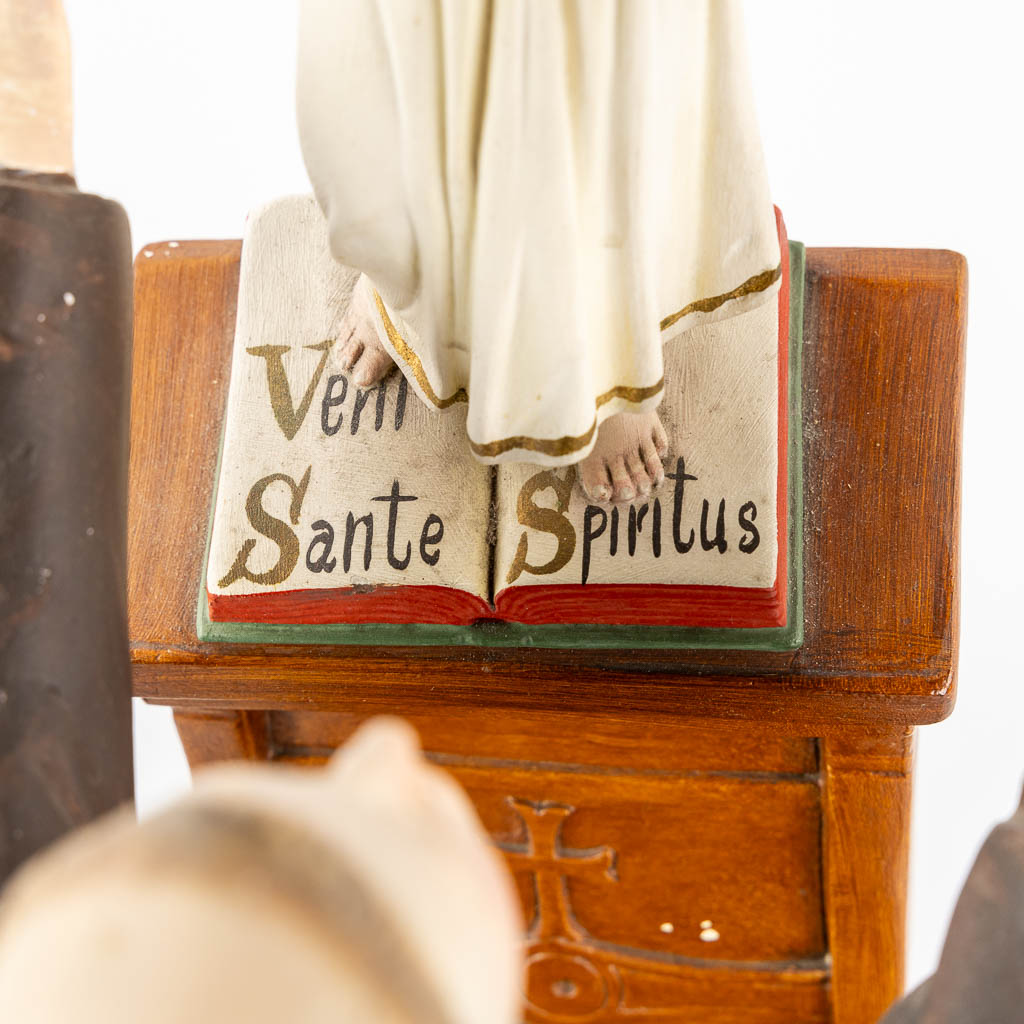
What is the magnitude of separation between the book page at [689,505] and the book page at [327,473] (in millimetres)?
39

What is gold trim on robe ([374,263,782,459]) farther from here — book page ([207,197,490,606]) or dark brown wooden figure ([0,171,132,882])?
dark brown wooden figure ([0,171,132,882])

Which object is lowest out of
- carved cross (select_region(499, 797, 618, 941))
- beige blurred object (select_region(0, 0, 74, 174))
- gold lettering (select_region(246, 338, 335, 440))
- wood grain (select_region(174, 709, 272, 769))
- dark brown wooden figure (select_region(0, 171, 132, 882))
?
carved cross (select_region(499, 797, 618, 941))

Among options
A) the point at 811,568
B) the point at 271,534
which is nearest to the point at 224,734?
the point at 271,534

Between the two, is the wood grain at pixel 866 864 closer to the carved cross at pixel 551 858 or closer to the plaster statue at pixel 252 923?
the carved cross at pixel 551 858

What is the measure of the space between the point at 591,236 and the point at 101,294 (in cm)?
25

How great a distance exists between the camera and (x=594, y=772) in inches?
44.6

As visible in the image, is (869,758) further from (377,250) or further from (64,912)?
(64,912)

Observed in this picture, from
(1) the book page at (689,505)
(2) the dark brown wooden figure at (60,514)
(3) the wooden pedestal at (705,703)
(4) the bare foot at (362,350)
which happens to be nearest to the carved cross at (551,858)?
(3) the wooden pedestal at (705,703)

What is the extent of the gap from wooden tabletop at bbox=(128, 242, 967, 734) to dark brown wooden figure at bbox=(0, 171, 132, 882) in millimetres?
463

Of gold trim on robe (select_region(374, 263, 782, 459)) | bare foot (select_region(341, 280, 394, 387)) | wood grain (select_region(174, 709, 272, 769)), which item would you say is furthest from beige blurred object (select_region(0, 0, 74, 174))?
wood grain (select_region(174, 709, 272, 769))

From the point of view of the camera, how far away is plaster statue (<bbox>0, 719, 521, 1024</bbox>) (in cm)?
30

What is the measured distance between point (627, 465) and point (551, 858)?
0.41 m

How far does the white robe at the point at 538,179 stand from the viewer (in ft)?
2.12

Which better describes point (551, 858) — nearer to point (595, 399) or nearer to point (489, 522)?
point (489, 522)
